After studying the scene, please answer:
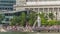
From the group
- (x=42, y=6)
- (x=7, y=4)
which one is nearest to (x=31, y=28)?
(x=42, y=6)

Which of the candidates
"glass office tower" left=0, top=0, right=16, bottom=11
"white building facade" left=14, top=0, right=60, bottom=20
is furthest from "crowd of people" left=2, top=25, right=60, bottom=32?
"glass office tower" left=0, top=0, right=16, bottom=11

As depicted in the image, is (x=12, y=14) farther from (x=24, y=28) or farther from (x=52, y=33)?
(x=52, y=33)

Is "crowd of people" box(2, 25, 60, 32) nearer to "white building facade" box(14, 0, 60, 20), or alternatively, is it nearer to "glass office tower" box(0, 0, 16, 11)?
"white building facade" box(14, 0, 60, 20)

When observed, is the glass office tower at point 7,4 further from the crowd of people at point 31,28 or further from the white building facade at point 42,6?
the crowd of people at point 31,28

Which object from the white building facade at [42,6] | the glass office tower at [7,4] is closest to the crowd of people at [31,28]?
the white building facade at [42,6]

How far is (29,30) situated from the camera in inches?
1077

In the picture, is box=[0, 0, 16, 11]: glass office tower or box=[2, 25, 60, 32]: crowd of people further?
box=[0, 0, 16, 11]: glass office tower

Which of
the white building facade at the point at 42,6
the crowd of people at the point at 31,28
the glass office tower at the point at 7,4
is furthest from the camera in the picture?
the glass office tower at the point at 7,4

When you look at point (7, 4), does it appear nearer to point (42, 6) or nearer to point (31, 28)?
point (42, 6)

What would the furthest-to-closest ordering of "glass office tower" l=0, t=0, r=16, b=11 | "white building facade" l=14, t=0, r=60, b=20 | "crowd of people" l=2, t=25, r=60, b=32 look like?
"glass office tower" l=0, t=0, r=16, b=11 < "white building facade" l=14, t=0, r=60, b=20 < "crowd of people" l=2, t=25, r=60, b=32

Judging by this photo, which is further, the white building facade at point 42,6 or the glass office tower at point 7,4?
the glass office tower at point 7,4

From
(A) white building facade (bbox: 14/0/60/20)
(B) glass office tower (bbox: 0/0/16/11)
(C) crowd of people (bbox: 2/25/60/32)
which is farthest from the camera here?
(B) glass office tower (bbox: 0/0/16/11)

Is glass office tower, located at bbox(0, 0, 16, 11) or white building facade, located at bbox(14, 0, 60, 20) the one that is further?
glass office tower, located at bbox(0, 0, 16, 11)

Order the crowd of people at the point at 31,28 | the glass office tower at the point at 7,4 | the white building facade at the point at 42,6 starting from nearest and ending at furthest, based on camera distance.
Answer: the crowd of people at the point at 31,28
the white building facade at the point at 42,6
the glass office tower at the point at 7,4
